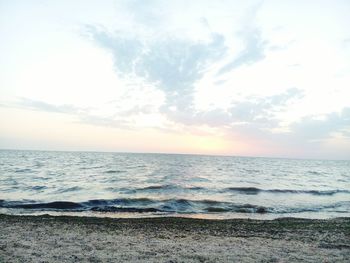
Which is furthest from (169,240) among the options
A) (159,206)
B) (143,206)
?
(143,206)

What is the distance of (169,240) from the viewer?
1130cm

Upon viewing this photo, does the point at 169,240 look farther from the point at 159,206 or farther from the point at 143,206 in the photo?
the point at 143,206

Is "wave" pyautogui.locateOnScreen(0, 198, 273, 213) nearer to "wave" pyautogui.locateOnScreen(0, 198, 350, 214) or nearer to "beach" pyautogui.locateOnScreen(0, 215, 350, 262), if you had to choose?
"wave" pyautogui.locateOnScreen(0, 198, 350, 214)

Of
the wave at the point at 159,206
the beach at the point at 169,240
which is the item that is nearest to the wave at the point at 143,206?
the wave at the point at 159,206

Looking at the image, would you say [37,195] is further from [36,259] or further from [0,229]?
[36,259]

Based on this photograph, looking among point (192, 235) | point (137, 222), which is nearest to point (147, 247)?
point (192, 235)

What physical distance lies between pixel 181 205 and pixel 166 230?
927 centimetres

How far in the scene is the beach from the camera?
911 centimetres

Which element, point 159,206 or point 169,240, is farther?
point 159,206

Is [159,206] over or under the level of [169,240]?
under

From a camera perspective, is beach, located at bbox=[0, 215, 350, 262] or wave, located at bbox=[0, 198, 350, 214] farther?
wave, located at bbox=[0, 198, 350, 214]

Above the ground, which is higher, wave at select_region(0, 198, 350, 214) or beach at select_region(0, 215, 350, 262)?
beach at select_region(0, 215, 350, 262)

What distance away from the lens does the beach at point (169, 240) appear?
911cm

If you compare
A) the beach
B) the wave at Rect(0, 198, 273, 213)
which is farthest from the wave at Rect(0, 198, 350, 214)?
the beach
